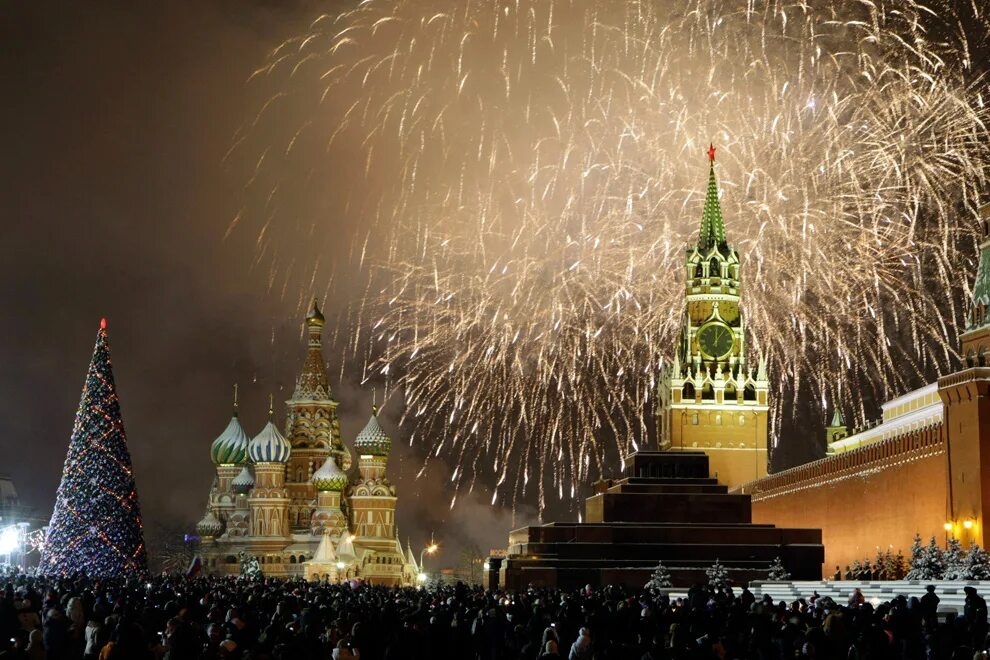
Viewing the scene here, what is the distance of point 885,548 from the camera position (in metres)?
35.2

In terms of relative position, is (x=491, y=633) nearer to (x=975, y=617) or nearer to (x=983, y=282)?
(x=975, y=617)

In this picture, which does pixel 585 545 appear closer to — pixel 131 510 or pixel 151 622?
pixel 131 510

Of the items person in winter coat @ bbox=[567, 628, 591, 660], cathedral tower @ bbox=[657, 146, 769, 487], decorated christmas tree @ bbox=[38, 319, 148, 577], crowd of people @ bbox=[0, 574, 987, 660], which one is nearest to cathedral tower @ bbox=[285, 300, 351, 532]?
cathedral tower @ bbox=[657, 146, 769, 487]

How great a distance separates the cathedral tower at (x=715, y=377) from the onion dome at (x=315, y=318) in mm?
16612

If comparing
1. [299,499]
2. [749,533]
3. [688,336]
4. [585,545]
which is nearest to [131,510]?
[585,545]

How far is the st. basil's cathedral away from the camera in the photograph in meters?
61.2

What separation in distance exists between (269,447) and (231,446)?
459cm

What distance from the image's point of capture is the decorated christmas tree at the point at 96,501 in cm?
3017

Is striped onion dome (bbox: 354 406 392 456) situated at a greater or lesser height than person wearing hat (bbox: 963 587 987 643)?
greater

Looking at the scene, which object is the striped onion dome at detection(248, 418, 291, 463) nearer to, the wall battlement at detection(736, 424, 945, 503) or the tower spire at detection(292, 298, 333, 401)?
the tower spire at detection(292, 298, 333, 401)

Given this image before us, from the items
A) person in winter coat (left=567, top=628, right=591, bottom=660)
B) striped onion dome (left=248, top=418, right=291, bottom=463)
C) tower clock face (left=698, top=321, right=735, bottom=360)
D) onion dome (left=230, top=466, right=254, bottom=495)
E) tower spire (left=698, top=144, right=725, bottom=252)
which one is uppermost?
tower spire (left=698, top=144, right=725, bottom=252)

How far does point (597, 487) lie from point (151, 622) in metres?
30.8

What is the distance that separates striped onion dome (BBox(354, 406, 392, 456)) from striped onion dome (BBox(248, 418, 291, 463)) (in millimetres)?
3177

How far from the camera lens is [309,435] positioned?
65375mm
